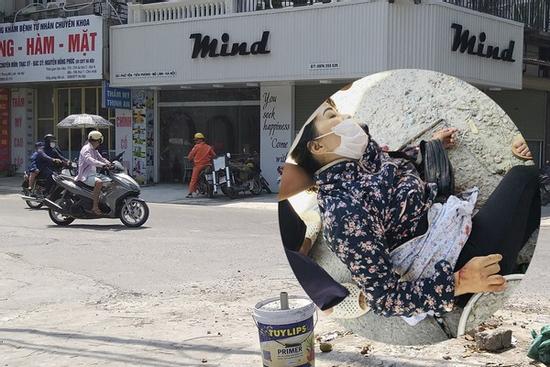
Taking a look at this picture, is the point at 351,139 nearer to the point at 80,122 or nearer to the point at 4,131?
the point at 80,122

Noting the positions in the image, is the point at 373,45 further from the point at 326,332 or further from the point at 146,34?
the point at 326,332

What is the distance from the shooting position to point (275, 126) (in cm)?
1936

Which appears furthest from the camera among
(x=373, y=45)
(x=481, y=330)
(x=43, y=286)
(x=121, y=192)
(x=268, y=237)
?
(x=373, y=45)

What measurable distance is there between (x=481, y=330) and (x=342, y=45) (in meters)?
13.1

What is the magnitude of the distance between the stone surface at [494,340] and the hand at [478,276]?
1.66 metres

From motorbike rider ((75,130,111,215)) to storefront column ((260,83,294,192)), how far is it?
7894 millimetres

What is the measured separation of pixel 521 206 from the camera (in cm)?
315

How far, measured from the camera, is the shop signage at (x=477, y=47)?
56.7 ft

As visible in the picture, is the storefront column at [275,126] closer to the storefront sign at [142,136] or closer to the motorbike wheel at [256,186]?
the motorbike wheel at [256,186]

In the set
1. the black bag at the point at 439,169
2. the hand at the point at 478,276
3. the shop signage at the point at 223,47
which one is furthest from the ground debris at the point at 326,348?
the shop signage at the point at 223,47

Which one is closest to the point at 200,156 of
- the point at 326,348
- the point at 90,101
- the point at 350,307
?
the point at 90,101

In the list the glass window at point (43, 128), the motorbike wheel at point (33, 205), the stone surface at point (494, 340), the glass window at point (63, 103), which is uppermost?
the glass window at point (63, 103)

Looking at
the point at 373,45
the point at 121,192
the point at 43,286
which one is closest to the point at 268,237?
the point at 121,192

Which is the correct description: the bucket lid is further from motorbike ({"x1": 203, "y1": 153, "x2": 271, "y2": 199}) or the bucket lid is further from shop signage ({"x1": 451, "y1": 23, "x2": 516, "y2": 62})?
shop signage ({"x1": 451, "y1": 23, "x2": 516, "y2": 62})
